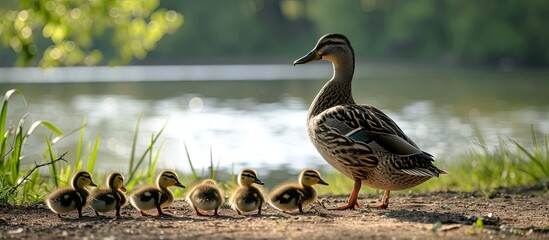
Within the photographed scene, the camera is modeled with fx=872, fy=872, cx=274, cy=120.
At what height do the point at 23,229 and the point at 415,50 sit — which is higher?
the point at 415,50

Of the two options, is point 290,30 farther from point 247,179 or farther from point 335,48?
point 247,179

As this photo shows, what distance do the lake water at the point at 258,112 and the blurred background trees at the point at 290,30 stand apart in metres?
2.53

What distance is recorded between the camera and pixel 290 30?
9250 centimetres

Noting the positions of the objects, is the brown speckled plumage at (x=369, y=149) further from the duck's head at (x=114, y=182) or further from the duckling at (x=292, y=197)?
the duck's head at (x=114, y=182)

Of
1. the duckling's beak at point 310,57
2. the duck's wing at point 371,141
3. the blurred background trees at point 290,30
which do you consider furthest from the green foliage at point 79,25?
the duck's wing at point 371,141

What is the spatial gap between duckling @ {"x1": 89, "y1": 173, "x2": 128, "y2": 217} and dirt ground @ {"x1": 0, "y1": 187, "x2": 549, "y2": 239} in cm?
13

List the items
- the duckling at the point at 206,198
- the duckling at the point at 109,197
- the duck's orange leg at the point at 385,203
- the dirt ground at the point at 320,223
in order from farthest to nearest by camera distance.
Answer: the duck's orange leg at the point at 385,203, the duckling at the point at 206,198, the duckling at the point at 109,197, the dirt ground at the point at 320,223

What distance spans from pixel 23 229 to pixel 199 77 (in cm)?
5731

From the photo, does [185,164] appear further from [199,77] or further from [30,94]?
[199,77]

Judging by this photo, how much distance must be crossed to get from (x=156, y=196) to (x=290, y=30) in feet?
280

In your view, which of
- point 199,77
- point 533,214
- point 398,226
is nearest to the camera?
point 398,226

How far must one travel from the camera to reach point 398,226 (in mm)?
7066

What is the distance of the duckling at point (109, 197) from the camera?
777 centimetres

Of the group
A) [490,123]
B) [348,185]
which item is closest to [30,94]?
[490,123]
